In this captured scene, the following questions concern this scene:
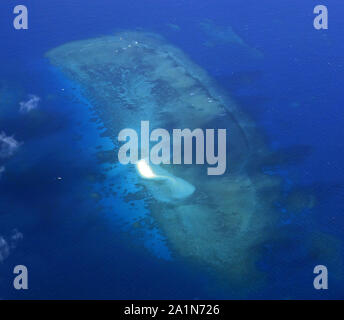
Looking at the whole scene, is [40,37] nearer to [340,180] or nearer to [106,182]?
[106,182]

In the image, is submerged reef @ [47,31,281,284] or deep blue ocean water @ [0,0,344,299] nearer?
deep blue ocean water @ [0,0,344,299]

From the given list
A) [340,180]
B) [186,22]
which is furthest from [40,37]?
[340,180]

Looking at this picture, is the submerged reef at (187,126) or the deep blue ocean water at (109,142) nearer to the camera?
the deep blue ocean water at (109,142)

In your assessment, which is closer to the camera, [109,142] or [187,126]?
[109,142]
